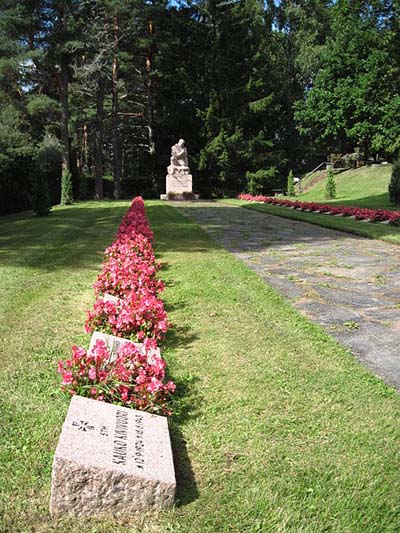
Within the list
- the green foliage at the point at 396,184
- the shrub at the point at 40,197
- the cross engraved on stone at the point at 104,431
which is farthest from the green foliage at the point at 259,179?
the cross engraved on stone at the point at 104,431

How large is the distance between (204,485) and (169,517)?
245 mm

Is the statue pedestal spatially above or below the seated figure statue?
below

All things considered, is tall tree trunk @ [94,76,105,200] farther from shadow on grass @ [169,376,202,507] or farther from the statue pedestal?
shadow on grass @ [169,376,202,507]

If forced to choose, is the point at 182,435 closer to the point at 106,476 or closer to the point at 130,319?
the point at 106,476

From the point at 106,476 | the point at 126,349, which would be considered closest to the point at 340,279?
the point at 126,349

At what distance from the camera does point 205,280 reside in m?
5.75

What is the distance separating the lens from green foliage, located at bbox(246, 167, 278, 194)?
32.6 m

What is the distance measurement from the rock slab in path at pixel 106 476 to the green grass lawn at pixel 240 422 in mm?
56

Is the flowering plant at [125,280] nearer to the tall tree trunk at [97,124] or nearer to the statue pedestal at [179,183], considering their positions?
the statue pedestal at [179,183]

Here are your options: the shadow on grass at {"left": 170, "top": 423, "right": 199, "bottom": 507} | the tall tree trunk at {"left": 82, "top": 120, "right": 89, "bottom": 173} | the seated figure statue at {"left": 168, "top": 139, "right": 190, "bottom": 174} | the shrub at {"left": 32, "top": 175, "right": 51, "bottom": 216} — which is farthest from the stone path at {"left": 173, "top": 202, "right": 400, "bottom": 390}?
the tall tree trunk at {"left": 82, "top": 120, "right": 89, "bottom": 173}

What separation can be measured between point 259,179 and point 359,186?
7.20m

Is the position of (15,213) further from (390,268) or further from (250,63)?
(250,63)

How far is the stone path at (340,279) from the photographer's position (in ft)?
12.0

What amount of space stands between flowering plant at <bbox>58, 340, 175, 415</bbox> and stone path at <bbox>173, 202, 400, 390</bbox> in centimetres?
148
